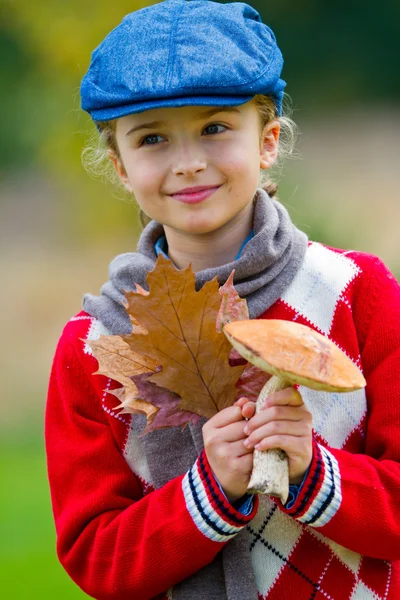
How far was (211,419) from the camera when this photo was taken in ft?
4.21

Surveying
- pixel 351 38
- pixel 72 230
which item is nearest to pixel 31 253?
pixel 72 230

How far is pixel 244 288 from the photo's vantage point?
154 cm

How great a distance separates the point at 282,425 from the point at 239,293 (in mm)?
399

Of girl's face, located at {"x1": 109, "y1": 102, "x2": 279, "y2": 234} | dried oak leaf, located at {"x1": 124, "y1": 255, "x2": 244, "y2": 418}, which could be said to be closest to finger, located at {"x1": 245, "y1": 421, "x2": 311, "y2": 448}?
dried oak leaf, located at {"x1": 124, "y1": 255, "x2": 244, "y2": 418}

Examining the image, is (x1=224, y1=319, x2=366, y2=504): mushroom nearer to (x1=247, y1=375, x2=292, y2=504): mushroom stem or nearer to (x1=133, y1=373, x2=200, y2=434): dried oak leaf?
(x1=247, y1=375, x2=292, y2=504): mushroom stem

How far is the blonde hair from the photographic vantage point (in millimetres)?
1639

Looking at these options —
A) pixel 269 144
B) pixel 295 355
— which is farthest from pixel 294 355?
pixel 269 144

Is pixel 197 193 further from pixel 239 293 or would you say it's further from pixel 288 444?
pixel 288 444

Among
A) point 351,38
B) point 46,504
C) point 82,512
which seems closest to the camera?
point 82,512

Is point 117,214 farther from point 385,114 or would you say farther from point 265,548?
point 265,548

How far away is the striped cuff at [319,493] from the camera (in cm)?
132

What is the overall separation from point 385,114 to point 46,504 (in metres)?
4.38

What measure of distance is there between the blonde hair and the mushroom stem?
25.9 inches

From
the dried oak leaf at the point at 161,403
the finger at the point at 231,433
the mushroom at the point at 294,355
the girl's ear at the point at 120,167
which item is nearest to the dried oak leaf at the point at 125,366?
the dried oak leaf at the point at 161,403
